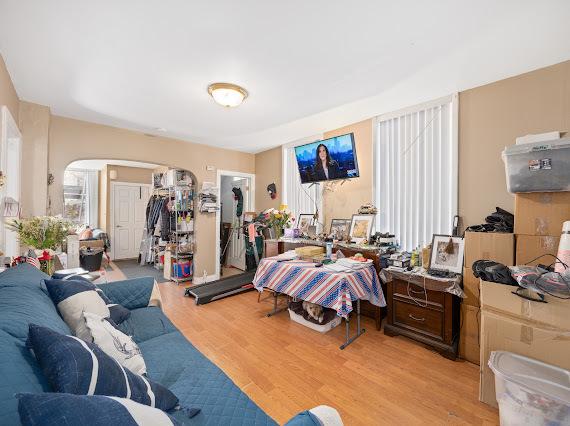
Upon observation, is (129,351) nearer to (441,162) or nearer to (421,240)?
(421,240)

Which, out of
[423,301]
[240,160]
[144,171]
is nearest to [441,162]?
[423,301]

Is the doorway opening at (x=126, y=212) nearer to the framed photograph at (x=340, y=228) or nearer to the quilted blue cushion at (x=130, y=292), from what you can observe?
the quilted blue cushion at (x=130, y=292)

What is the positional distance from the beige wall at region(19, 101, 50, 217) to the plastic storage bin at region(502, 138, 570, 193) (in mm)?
4758

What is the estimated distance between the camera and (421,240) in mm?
3018

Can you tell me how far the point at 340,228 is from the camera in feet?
12.1

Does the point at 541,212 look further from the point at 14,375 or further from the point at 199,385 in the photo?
the point at 14,375

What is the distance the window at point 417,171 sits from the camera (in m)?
2.80

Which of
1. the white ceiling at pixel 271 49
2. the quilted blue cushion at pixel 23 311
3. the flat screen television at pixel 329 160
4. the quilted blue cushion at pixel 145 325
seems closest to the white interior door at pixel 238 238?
the flat screen television at pixel 329 160

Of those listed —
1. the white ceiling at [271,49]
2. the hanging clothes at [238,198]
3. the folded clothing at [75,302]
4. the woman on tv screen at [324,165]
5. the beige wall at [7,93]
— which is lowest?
the folded clothing at [75,302]

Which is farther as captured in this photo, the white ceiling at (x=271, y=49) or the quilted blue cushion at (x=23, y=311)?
the white ceiling at (x=271, y=49)

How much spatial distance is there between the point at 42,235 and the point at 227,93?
2.12 m

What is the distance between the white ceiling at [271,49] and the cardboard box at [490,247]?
58.0 inches

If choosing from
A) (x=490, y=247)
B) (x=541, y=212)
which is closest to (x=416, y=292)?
(x=490, y=247)

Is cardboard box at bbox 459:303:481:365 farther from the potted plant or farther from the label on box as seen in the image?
the potted plant
